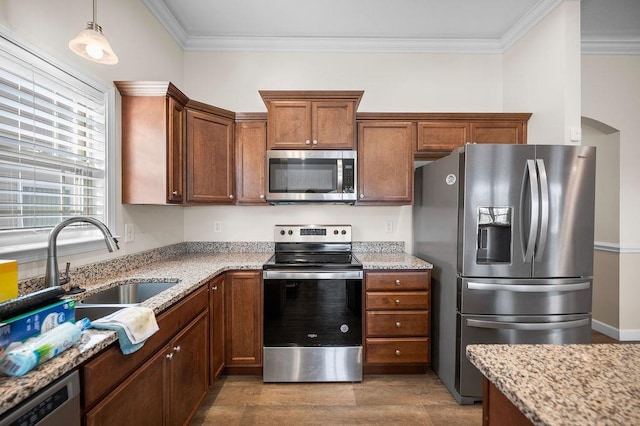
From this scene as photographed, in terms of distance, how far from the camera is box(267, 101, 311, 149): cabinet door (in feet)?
8.14

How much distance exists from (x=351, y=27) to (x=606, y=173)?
10.4 feet

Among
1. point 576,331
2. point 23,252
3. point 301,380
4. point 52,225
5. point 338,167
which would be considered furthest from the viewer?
point 338,167

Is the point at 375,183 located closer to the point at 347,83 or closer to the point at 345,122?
the point at 345,122

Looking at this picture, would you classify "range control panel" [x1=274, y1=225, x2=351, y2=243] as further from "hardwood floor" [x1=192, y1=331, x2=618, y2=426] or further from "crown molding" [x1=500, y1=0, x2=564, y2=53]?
"crown molding" [x1=500, y1=0, x2=564, y2=53]

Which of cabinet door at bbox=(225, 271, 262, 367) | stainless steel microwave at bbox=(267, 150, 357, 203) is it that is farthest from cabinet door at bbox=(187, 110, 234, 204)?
cabinet door at bbox=(225, 271, 262, 367)

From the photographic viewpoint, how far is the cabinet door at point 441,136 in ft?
8.64

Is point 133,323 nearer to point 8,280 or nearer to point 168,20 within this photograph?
point 8,280

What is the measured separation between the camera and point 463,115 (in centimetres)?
263

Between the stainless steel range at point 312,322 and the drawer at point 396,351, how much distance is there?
113 mm

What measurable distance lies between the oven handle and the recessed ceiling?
2255mm

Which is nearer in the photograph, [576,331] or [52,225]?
[52,225]

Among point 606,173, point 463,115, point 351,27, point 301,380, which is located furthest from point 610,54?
point 301,380

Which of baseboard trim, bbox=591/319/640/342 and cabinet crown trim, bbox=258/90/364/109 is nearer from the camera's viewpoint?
cabinet crown trim, bbox=258/90/364/109

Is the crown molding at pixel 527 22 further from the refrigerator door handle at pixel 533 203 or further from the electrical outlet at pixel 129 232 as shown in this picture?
the electrical outlet at pixel 129 232
